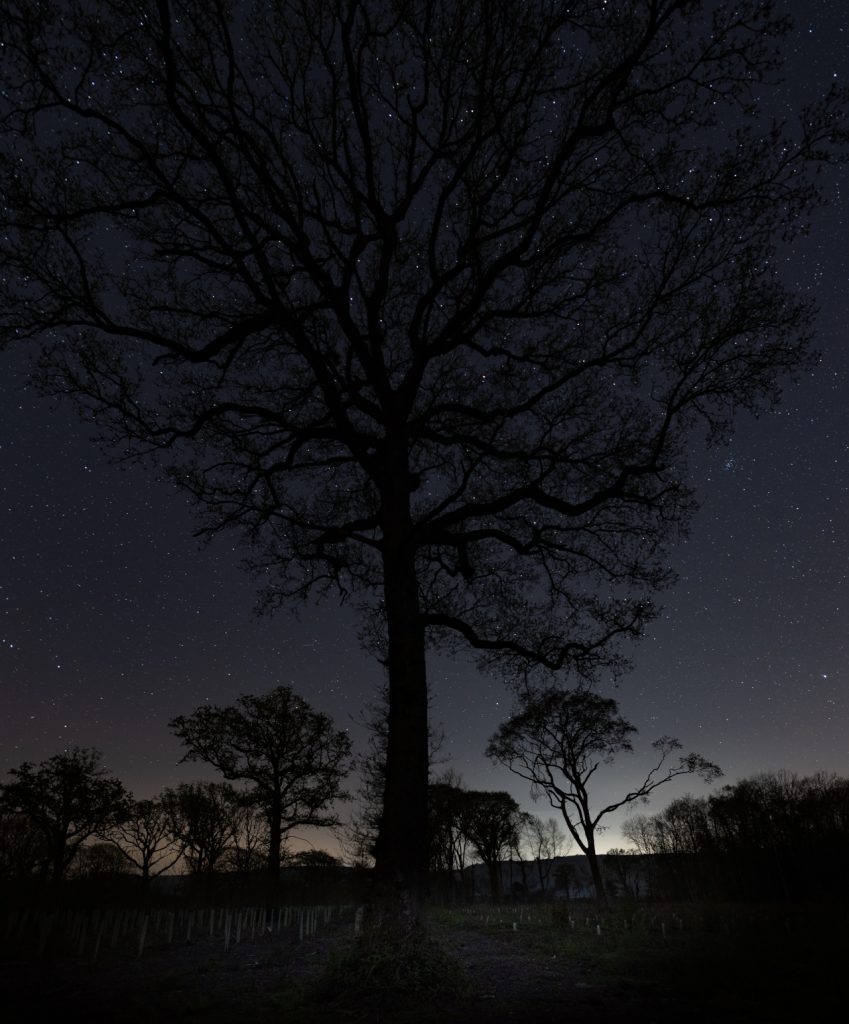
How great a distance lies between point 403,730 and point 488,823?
150 ft

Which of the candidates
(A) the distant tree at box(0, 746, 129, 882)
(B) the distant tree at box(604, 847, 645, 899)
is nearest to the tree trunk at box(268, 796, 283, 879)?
(A) the distant tree at box(0, 746, 129, 882)

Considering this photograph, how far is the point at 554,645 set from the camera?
11398mm

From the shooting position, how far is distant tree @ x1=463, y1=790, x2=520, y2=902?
46.7 meters

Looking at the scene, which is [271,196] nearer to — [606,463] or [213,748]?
[606,463]

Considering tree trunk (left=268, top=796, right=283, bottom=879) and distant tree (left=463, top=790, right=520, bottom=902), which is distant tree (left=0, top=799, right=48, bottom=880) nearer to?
tree trunk (left=268, top=796, right=283, bottom=879)

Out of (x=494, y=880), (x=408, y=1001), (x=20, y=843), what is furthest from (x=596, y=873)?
(x=20, y=843)

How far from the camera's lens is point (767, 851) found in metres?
30.1

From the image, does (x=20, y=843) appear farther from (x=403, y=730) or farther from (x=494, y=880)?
(x=403, y=730)

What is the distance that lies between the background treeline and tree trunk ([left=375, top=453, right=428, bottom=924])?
90.9ft

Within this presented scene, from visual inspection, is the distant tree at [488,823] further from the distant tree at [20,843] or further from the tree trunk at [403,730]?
the tree trunk at [403,730]

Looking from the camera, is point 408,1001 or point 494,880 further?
point 494,880

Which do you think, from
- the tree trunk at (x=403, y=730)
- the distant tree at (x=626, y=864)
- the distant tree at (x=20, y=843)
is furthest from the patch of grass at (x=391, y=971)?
the distant tree at (x=626, y=864)

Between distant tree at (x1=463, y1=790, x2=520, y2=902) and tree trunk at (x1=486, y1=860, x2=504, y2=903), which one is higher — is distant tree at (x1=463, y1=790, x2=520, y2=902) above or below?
above

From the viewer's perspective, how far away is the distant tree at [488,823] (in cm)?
4672
